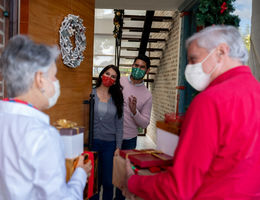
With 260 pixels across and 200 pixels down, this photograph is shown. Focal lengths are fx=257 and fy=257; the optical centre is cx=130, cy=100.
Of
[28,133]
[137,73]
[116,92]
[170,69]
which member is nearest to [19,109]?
[28,133]

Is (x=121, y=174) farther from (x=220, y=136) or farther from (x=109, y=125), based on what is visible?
(x=109, y=125)

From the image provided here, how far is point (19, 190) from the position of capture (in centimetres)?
97

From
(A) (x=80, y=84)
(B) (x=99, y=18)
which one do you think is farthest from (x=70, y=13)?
(B) (x=99, y=18)

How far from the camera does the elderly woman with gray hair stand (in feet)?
3.06

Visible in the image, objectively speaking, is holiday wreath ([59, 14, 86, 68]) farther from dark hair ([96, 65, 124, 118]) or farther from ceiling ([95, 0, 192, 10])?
ceiling ([95, 0, 192, 10])

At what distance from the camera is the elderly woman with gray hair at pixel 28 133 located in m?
0.93

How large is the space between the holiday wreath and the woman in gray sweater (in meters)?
0.34

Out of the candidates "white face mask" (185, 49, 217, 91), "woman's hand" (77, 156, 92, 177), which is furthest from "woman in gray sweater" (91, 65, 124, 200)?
"white face mask" (185, 49, 217, 91)

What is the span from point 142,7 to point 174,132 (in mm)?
3985

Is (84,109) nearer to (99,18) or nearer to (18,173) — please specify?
(18,173)

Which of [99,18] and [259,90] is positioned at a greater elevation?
[99,18]

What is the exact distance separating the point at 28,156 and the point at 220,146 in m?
0.70

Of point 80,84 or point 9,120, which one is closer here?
point 9,120

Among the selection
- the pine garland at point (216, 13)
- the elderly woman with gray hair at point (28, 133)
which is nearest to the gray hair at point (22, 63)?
the elderly woman with gray hair at point (28, 133)
